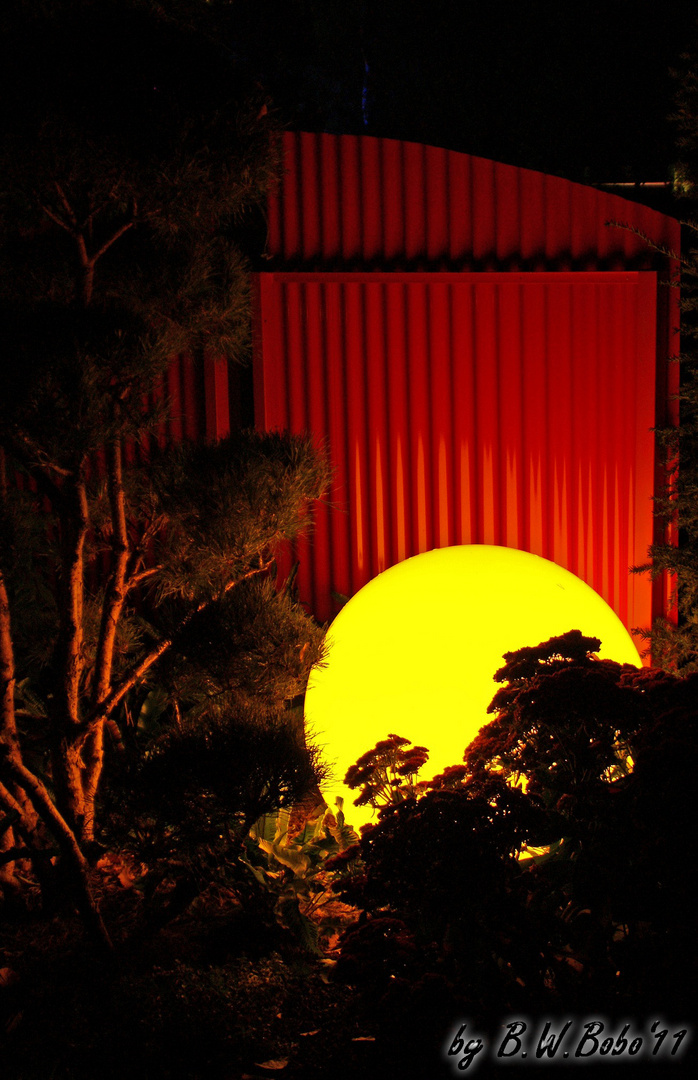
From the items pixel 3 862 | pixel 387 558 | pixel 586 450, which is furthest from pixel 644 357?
pixel 3 862

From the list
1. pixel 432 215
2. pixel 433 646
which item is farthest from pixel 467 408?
pixel 433 646

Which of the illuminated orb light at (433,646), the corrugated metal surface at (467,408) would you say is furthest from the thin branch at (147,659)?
the corrugated metal surface at (467,408)

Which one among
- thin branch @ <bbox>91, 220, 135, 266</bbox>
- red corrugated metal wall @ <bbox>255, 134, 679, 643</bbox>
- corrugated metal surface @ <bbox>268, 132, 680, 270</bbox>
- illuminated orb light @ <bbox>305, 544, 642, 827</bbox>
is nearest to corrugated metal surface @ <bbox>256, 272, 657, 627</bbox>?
red corrugated metal wall @ <bbox>255, 134, 679, 643</bbox>

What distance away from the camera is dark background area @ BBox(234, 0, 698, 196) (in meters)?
8.06

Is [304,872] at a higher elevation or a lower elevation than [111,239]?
lower

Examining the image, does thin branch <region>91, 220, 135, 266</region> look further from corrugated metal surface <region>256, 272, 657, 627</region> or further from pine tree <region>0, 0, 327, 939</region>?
corrugated metal surface <region>256, 272, 657, 627</region>

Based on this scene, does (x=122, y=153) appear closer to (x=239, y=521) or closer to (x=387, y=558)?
(x=239, y=521)

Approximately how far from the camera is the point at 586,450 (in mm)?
4492

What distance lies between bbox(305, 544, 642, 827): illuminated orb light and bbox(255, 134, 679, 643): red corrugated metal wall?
141 cm

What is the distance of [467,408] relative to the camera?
4422mm

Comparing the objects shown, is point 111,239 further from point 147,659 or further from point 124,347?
point 147,659
